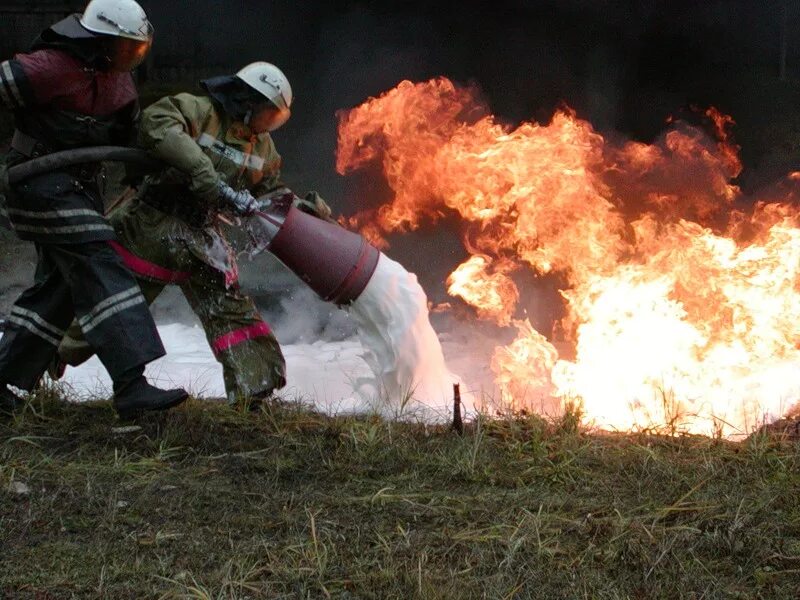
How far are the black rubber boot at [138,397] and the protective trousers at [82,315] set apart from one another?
2.0 inches

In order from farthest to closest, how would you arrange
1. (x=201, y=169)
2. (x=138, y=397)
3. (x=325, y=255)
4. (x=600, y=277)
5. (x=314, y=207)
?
(x=600, y=277) < (x=314, y=207) < (x=325, y=255) < (x=201, y=169) < (x=138, y=397)

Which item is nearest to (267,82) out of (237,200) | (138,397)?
(237,200)

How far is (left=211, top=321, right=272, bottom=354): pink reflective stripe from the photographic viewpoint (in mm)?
5047

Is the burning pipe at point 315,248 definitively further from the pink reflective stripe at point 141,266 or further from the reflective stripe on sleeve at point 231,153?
the pink reflective stripe at point 141,266

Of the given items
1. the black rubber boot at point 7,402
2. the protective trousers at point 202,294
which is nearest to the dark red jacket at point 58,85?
the protective trousers at point 202,294

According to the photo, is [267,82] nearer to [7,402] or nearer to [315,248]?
[315,248]

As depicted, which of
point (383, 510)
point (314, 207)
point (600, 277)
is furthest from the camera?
point (600, 277)

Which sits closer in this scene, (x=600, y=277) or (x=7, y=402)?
(x=7, y=402)

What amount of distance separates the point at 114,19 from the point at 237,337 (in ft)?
5.36

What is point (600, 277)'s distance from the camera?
6055 millimetres

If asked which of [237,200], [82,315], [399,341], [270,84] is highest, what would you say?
[270,84]

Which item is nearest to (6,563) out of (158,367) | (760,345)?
(158,367)

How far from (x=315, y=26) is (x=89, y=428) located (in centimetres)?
625

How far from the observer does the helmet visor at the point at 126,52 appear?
4.58 metres
